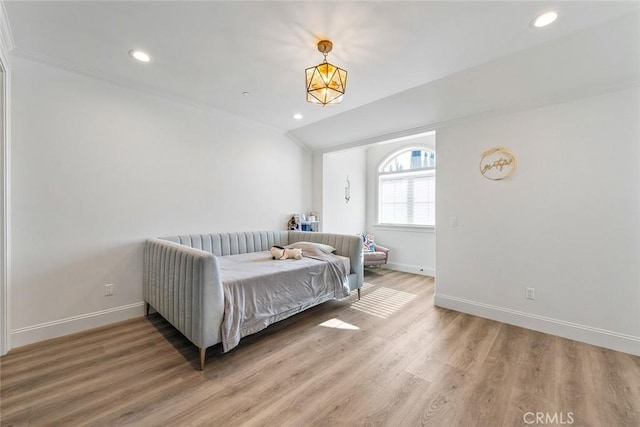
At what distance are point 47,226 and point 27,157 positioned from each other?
2.11ft

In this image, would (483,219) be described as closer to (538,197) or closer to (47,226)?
(538,197)

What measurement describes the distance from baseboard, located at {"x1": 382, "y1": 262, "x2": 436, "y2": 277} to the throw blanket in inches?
84.0

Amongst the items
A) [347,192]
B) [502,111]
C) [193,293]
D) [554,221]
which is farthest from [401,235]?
[193,293]

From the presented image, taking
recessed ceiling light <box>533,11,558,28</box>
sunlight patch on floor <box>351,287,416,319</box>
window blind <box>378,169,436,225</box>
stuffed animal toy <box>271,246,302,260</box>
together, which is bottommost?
sunlight patch on floor <box>351,287,416,319</box>

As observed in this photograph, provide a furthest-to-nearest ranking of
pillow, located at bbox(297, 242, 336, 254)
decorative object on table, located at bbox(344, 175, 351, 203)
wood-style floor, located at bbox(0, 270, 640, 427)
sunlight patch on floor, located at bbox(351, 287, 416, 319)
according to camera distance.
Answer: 1. decorative object on table, located at bbox(344, 175, 351, 203)
2. pillow, located at bbox(297, 242, 336, 254)
3. sunlight patch on floor, located at bbox(351, 287, 416, 319)
4. wood-style floor, located at bbox(0, 270, 640, 427)

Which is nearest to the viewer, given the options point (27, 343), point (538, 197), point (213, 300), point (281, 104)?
point (213, 300)

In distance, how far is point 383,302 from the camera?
3453 mm

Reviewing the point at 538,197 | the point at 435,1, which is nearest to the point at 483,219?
the point at 538,197

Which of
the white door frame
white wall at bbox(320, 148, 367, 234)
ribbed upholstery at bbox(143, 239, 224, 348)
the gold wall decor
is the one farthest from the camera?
white wall at bbox(320, 148, 367, 234)

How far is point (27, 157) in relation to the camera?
2.34 metres

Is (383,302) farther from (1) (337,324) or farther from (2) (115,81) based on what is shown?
(2) (115,81)

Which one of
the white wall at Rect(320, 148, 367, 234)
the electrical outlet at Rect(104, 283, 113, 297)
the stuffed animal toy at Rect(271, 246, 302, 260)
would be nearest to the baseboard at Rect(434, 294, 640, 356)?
the stuffed animal toy at Rect(271, 246, 302, 260)

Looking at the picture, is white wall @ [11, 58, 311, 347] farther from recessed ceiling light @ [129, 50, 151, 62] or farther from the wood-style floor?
recessed ceiling light @ [129, 50, 151, 62]

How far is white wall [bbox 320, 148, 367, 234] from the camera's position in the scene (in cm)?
496
